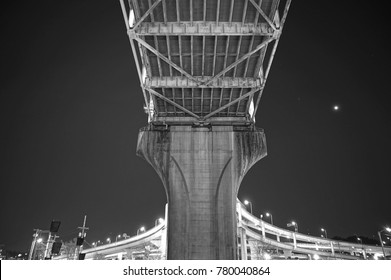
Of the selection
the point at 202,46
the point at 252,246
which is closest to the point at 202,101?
the point at 202,46

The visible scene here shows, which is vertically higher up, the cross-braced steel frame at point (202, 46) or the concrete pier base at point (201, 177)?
the cross-braced steel frame at point (202, 46)

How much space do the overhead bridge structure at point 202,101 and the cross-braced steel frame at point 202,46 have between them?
0.06 meters

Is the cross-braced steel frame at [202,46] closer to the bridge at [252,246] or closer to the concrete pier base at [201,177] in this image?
the concrete pier base at [201,177]

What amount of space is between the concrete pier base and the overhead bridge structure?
0.08 metres

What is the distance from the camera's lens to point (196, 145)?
1040 inches

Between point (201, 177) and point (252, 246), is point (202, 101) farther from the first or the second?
point (252, 246)

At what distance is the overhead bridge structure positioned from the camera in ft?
56.5

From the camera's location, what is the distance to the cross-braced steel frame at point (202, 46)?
54.7 feet

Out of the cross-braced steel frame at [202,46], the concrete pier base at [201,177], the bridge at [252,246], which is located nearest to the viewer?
the cross-braced steel frame at [202,46]

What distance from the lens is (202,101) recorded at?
24.9 m

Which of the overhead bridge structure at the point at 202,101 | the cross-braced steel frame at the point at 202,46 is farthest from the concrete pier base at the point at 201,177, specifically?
the cross-braced steel frame at the point at 202,46

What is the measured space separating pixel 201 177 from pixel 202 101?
6.72 metres

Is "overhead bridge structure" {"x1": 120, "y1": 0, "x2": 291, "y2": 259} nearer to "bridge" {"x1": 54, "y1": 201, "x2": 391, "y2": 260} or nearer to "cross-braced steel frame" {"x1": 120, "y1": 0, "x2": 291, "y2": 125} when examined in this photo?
"cross-braced steel frame" {"x1": 120, "y1": 0, "x2": 291, "y2": 125}
